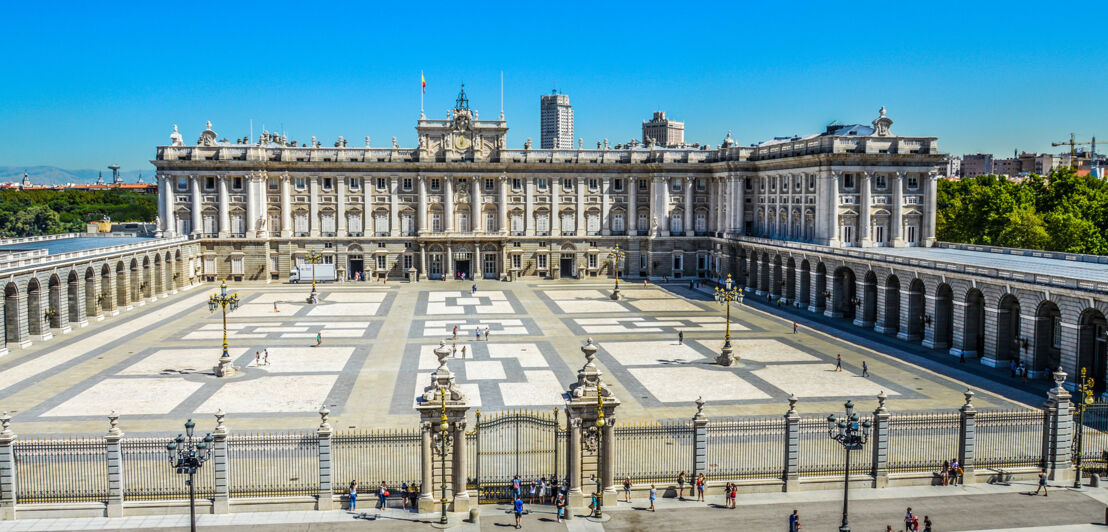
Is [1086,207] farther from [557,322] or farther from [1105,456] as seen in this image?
[1105,456]

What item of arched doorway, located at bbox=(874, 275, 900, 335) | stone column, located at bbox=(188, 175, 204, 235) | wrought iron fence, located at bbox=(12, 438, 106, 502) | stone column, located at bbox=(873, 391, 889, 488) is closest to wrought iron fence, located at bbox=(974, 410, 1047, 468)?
stone column, located at bbox=(873, 391, 889, 488)

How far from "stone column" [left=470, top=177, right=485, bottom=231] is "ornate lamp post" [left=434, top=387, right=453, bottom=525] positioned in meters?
71.7

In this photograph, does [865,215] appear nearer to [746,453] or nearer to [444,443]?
[746,453]

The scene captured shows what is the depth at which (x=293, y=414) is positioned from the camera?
4031 centimetres

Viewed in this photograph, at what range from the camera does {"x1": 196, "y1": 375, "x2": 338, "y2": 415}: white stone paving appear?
136 ft

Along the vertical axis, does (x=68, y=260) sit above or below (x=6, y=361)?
above

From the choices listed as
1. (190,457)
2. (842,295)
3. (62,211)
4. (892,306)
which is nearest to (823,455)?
(190,457)

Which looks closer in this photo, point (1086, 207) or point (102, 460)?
point (102, 460)

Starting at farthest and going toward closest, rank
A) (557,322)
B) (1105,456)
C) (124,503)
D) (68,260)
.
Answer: (557,322)
(68,260)
(1105,456)
(124,503)

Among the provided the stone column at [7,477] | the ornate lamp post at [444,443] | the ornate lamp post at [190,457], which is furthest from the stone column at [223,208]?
the ornate lamp post at [444,443]

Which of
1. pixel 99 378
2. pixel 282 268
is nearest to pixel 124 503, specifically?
pixel 99 378

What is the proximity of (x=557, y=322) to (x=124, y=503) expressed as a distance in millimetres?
42590

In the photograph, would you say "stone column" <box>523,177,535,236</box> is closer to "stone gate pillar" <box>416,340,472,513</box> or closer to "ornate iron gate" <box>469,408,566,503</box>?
"ornate iron gate" <box>469,408,566,503</box>

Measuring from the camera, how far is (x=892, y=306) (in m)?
63.9
